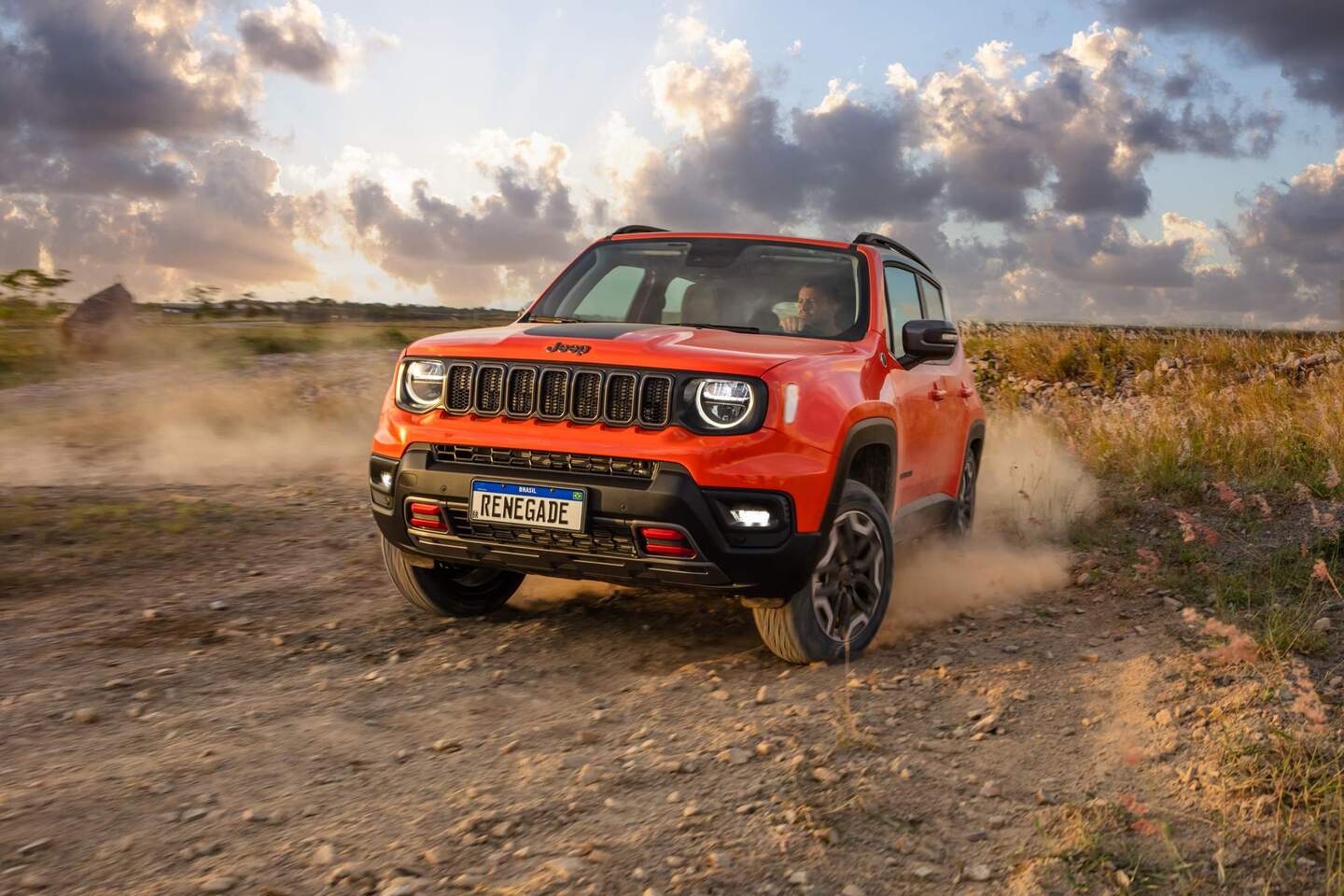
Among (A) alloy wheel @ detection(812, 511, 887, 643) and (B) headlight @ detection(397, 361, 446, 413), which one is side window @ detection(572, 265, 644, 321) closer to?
(B) headlight @ detection(397, 361, 446, 413)

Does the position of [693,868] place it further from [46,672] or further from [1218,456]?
[1218,456]

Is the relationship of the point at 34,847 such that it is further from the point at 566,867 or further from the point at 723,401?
the point at 723,401

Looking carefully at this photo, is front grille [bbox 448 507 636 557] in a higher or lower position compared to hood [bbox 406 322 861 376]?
lower

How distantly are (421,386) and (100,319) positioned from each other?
403 inches

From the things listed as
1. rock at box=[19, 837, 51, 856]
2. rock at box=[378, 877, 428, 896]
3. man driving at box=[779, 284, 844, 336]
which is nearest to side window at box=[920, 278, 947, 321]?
man driving at box=[779, 284, 844, 336]

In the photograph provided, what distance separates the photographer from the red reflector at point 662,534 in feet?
13.6

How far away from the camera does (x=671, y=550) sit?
4180 millimetres

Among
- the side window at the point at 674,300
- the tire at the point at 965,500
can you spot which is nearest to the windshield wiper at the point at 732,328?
the side window at the point at 674,300

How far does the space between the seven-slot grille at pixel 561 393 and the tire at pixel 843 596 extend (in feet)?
2.87

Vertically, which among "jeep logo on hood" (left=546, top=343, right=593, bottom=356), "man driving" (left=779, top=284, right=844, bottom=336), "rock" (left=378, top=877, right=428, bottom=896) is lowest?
"rock" (left=378, top=877, right=428, bottom=896)

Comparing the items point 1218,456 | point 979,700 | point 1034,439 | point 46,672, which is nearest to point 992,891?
point 979,700

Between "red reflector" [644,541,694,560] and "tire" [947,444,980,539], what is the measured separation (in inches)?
114

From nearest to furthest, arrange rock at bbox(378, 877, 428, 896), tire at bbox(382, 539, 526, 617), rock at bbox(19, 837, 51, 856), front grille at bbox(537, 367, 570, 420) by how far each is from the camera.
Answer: rock at bbox(378, 877, 428, 896)
rock at bbox(19, 837, 51, 856)
front grille at bbox(537, 367, 570, 420)
tire at bbox(382, 539, 526, 617)

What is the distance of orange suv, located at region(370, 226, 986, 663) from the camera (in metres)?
4.17
